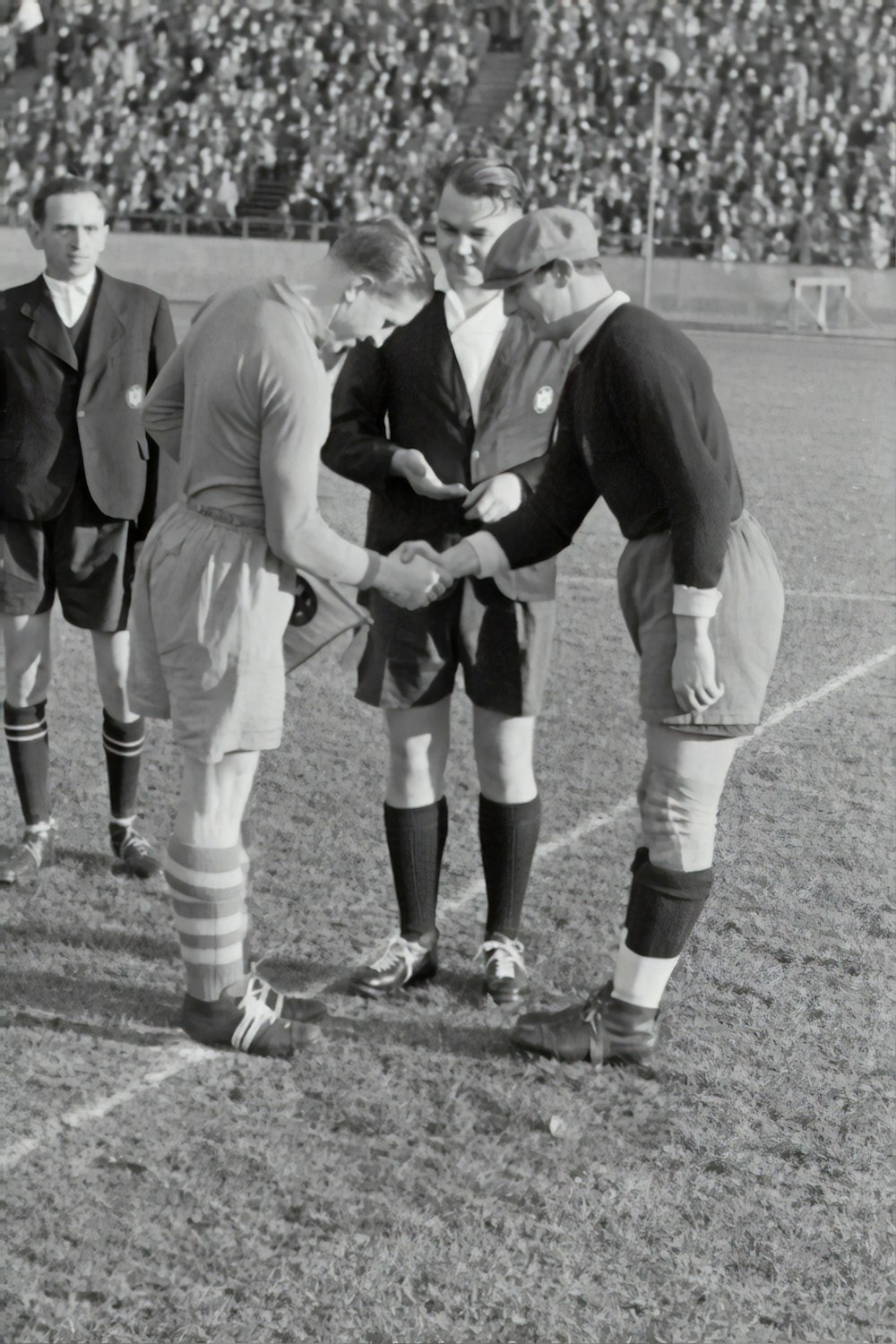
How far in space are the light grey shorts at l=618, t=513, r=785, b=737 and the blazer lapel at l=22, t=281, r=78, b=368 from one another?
1.87 meters

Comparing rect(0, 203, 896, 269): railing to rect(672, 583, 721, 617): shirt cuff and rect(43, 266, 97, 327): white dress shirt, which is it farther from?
rect(672, 583, 721, 617): shirt cuff

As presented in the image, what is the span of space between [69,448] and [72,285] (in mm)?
471

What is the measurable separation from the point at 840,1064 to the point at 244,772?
5.04 feet

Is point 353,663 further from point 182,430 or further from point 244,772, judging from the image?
point 182,430

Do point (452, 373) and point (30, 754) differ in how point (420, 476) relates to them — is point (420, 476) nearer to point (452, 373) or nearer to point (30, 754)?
point (452, 373)

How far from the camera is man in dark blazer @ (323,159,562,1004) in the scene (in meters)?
3.67

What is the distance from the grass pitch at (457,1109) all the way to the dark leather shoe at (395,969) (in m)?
0.06

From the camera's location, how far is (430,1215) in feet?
9.75

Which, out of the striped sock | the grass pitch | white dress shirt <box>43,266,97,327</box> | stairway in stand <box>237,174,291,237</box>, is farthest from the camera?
stairway in stand <box>237,174,291,237</box>

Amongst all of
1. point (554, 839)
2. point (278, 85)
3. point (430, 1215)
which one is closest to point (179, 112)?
point (278, 85)

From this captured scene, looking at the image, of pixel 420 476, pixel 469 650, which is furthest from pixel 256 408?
pixel 469 650

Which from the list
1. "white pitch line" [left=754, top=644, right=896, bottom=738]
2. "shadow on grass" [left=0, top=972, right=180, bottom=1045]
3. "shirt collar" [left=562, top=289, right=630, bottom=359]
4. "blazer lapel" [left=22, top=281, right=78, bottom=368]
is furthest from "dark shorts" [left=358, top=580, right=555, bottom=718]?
"white pitch line" [left=754, top=644, right=896, bottom=738]

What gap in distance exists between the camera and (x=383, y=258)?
3096 millimetres

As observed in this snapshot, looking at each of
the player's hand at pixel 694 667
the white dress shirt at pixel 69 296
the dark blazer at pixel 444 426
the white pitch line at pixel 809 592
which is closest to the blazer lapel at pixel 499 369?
the dark blazer at pixel 444 426
